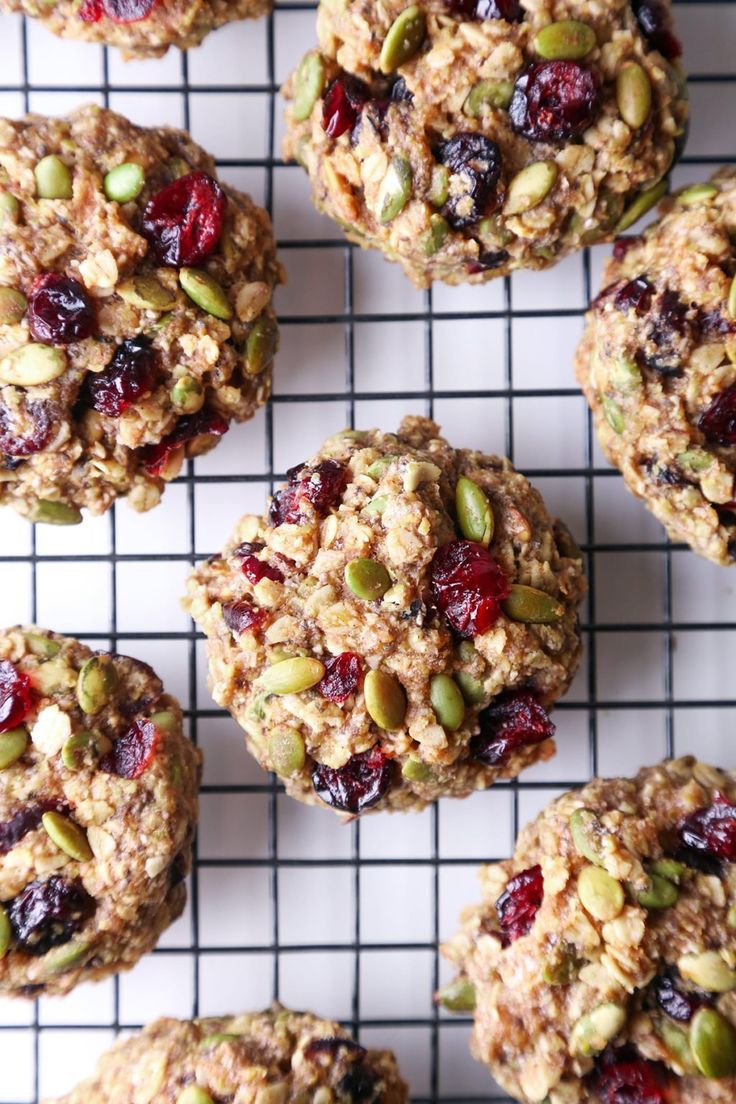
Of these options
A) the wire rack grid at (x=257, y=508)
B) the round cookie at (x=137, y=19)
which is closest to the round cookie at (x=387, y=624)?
the wire rack grid at (x=257, y=508)

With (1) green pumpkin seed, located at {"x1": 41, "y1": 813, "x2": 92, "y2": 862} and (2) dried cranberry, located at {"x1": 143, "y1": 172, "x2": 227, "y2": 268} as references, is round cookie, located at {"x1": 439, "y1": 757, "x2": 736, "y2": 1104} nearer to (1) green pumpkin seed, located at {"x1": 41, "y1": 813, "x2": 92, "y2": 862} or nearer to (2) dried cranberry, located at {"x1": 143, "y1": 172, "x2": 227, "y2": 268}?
(1) green pumpkin seed, located at {"x1": 41, "y1": 813, "x2": 92, "y2": 862}

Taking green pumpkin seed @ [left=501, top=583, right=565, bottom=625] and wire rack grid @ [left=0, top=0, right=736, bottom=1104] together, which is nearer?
green pumpkin seed @ [left=501, top=583, right=565, bottom=625]

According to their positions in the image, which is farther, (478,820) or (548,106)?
(478,820)

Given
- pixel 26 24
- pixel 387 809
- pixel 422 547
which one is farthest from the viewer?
pixel 26 24

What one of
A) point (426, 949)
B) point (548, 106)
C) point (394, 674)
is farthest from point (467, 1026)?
point (548, 106)

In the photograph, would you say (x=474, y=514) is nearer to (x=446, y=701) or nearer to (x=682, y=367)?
(x=446, y=701)

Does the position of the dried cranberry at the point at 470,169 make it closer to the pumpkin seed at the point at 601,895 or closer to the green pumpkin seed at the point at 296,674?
the green pumpkin seed at the point at 296,674

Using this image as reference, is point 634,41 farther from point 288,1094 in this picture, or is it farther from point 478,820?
point 288,1094

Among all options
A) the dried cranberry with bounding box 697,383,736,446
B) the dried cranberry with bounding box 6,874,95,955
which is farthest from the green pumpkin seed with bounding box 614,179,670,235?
the dried cranberry with bounding box 6,874,95,955
